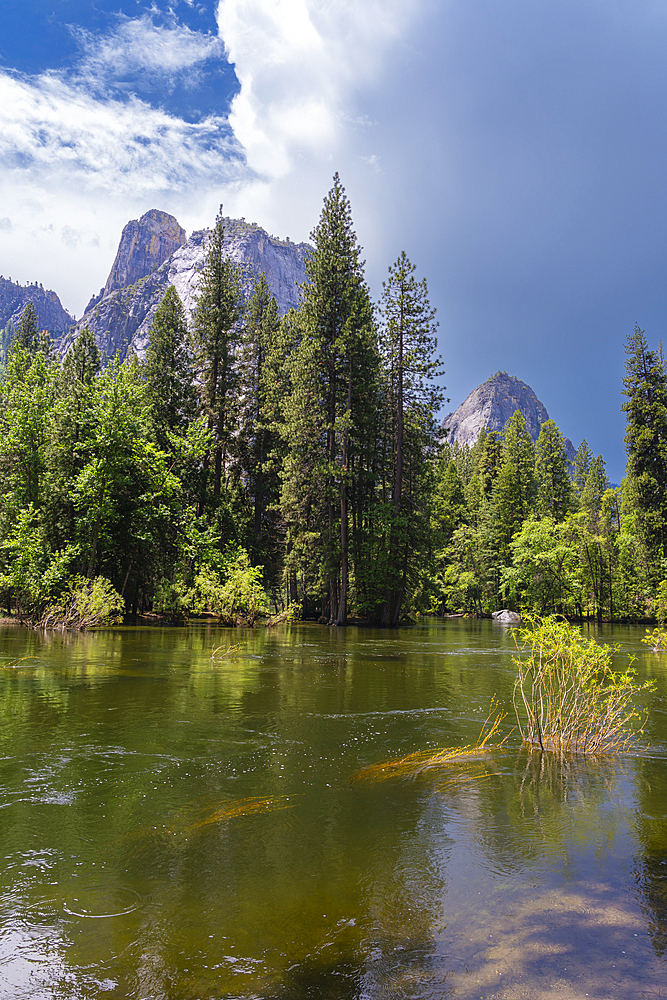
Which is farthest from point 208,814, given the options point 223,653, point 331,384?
point 331,384

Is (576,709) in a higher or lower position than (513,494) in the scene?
lower

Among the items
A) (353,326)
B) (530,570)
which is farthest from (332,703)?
(530,570)

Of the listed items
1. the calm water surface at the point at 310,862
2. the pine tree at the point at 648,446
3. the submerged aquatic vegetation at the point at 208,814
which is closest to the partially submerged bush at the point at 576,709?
the calm water surface at the point at 310,862

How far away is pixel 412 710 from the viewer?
9.43 meters

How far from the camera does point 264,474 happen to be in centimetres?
4069

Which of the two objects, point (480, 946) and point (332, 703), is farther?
point (332, 703)

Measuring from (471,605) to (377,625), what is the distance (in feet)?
92.4

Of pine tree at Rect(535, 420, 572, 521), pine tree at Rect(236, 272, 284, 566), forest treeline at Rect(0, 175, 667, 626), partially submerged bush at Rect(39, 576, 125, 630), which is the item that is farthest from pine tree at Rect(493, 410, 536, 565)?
partially submerged bush at Rect(39, 576, 125, 630)

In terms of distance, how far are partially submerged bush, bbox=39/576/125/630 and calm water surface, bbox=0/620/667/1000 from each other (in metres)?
13.7

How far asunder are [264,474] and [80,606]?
812 inches

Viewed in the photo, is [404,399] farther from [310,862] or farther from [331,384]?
[310,862]

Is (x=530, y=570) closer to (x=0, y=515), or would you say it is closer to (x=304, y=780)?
(x=0, y=515)

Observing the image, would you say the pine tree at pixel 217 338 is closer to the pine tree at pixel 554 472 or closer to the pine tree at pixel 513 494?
the pine tree at pixel 513 494

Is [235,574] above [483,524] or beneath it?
beneath
